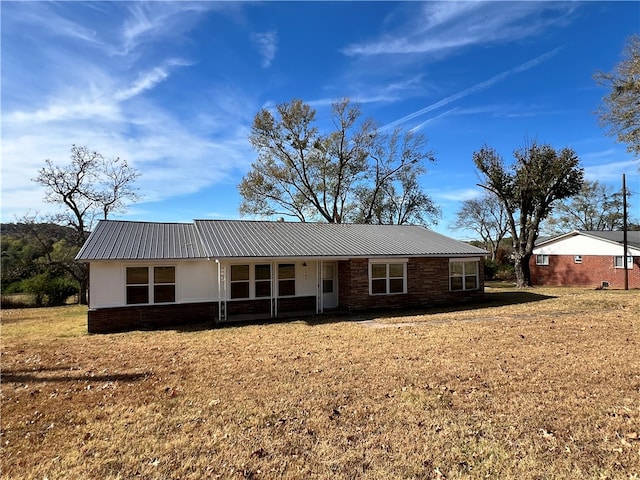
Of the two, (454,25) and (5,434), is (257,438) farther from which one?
(454,25)

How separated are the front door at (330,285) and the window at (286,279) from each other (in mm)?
1346

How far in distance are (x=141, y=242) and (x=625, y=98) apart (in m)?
17.8

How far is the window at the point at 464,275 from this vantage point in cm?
1755

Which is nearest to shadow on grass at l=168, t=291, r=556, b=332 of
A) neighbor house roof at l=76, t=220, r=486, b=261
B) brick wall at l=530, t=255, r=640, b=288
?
neighbor house roof at l=76, t=220, r=486, b=261

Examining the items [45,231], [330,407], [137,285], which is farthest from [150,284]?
[45,231]

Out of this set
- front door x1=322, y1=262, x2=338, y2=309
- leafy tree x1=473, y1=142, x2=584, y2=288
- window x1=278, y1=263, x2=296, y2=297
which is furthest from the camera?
leafy tree x1=473, y1=142, x2=584, y2=288

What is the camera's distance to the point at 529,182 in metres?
24.5

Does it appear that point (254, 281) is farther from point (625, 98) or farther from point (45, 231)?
point (45, 231)

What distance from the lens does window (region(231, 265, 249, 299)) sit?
14164mm

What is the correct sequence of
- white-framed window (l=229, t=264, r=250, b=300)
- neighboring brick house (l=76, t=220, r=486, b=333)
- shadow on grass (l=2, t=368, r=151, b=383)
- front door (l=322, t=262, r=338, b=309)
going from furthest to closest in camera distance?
front door (l=322, t=262, r=338, b=309) → white-framed window (l=229, t=264, r=250, b=300) → neighboring brick house (l=76, t=220, r=486, b=333) → shadow on grass (l=2, t=368, r=151, b=383)

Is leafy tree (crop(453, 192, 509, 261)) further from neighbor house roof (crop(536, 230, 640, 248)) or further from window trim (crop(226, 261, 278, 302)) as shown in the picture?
window trim (crop(226, 261, 278, 302))

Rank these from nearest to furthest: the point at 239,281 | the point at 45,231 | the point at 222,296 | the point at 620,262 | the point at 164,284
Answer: the point at 164,284 < the point at 222,296 < the point at 239,281 < the point at 45,231 < the point at 620,262

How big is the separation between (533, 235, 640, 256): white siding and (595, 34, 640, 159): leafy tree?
57.4 feet

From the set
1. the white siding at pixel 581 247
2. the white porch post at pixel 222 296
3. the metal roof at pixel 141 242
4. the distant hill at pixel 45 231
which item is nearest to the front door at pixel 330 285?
the white porch post at pixel 222 296
